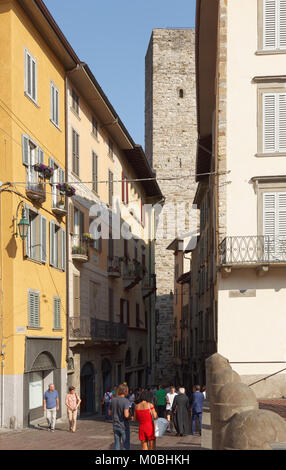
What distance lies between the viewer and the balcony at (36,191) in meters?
24.5

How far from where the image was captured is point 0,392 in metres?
23.0

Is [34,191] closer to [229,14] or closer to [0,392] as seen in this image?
[0,392]

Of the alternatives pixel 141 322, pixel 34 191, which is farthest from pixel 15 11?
pixel 141 322

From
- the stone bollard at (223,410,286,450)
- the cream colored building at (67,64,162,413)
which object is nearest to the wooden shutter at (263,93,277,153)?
the cream colored building at (67,64,162,413)

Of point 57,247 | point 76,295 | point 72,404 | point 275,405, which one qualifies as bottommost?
point 72,404

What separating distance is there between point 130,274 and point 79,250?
1053 centimetres

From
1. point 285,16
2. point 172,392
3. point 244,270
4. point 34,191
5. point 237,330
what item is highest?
point 285,16

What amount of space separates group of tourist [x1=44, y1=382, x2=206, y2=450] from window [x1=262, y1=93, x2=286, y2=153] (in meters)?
7.20

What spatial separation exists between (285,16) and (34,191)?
9.14m

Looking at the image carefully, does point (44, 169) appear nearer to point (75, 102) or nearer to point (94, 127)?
point (75, 102)

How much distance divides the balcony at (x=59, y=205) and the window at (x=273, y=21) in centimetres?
916

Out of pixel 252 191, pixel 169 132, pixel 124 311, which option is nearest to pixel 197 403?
pixel 252 191

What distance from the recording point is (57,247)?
28203 millimetres

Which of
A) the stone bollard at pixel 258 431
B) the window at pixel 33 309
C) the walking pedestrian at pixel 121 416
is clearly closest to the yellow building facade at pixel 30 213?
the window at pixel 33 309
